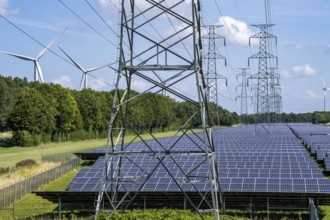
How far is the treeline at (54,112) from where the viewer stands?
94562 millimetres

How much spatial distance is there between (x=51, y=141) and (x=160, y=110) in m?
54.6

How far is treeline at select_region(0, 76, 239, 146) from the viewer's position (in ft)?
310

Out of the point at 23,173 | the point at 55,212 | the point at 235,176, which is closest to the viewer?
the point at 55,212

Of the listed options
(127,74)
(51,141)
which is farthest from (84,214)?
(51,141)

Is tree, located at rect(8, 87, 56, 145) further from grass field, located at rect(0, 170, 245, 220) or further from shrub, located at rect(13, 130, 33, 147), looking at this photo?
grass field, located at rect(0, 170, 245, 220)

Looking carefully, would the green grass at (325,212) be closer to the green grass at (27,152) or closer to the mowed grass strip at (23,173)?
the mowed grass strip at (23,173)

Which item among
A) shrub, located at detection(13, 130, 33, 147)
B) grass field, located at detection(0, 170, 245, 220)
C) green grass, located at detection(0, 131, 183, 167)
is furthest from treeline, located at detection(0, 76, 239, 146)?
grass field, located at detection(0, 170, 245, 220)

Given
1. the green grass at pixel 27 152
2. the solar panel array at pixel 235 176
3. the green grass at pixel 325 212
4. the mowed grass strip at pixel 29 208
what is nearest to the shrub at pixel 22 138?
the green grass at pixel 27 152

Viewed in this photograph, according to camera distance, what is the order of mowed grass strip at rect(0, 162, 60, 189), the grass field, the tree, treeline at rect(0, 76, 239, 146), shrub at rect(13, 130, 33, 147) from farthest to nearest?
shrub at rect(13, 130, 33, 147)
treeline at rect(0, 76, 239, 146)
the tree
mowed grass strip at rect(0, 162, 60, 189)
the grass field

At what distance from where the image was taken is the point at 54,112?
100938 millimetres

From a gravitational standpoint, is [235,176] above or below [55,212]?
above

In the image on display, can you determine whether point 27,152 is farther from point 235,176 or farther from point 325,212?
point 325,212

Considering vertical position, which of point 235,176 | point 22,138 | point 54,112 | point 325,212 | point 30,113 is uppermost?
point 54,112

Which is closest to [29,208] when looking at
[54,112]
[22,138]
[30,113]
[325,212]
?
[325,212]
